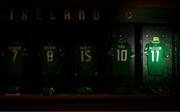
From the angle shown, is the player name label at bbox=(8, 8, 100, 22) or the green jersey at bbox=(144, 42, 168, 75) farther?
the green jersey at bbox=(144, 42, 168, 75)

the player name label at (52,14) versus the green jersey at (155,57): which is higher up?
the player name label at (52,14)

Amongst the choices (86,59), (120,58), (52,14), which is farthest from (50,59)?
(120,58)

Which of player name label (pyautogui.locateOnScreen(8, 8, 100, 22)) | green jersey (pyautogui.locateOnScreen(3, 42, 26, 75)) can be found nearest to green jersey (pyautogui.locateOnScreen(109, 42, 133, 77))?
player name label (pyautogui.locateOnScreen(8, 8, 100, 22))

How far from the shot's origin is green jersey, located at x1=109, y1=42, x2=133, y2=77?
7445 millimetres

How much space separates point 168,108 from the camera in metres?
6.98

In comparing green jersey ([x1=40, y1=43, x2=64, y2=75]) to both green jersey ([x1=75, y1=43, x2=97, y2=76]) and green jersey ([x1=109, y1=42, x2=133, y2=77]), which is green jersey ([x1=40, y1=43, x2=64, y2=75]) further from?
green jersey ([x1=109, y1=42, x2=133, y2=77])

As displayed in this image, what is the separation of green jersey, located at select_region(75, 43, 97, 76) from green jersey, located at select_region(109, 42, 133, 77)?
39cm

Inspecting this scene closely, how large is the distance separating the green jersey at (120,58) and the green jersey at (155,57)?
→ 1.22ft

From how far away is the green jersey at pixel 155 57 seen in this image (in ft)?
24.4

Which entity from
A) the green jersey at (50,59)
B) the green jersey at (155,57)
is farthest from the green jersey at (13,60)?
the green jersey at (155,57)

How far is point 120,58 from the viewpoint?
7.45m

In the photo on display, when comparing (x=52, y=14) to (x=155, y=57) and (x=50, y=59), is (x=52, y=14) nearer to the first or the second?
(x=50, y=59)

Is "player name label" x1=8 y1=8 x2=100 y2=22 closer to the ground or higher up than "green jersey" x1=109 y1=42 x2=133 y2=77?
higher up

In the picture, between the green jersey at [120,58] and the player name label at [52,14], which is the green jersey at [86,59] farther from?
the player name label at [52,14]
